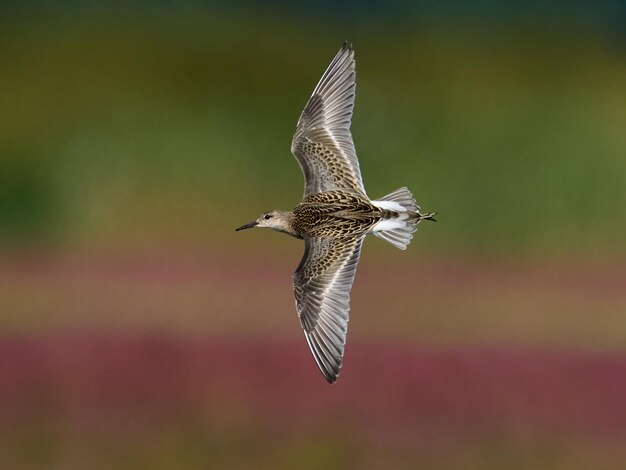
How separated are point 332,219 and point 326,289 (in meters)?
0.19

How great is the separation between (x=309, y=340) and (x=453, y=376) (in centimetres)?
158

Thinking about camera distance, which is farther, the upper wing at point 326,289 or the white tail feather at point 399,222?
the white tail feather at point 399,222

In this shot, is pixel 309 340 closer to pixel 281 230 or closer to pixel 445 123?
pixel 281 230

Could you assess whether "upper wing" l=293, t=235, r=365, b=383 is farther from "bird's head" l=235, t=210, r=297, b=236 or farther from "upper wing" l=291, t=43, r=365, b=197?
"upper wing" l=291, t=43, r=365, b=197

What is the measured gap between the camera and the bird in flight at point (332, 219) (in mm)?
3924

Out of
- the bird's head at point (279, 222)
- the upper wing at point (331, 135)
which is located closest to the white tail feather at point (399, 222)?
the upper wing at point (331, 135)

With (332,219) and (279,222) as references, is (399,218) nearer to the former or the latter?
(332,219)

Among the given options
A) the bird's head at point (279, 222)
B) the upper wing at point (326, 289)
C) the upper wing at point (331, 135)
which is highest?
the upper wing at point (331, 135)

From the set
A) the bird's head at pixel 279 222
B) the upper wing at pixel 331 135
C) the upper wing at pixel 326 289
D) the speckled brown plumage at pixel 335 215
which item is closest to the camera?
the upper wing at pixel 326 289

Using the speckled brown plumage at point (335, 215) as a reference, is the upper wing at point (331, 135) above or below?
above

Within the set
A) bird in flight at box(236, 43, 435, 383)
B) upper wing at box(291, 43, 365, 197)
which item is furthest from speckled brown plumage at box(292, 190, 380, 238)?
upper wing at box(291, 43, 365, 197)

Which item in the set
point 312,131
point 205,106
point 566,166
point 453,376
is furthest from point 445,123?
point 312,131

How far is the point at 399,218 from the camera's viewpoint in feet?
13.3

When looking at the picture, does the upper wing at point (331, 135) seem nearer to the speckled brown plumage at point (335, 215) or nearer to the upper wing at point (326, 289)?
the speckled brown plumage at point (335, 215)
